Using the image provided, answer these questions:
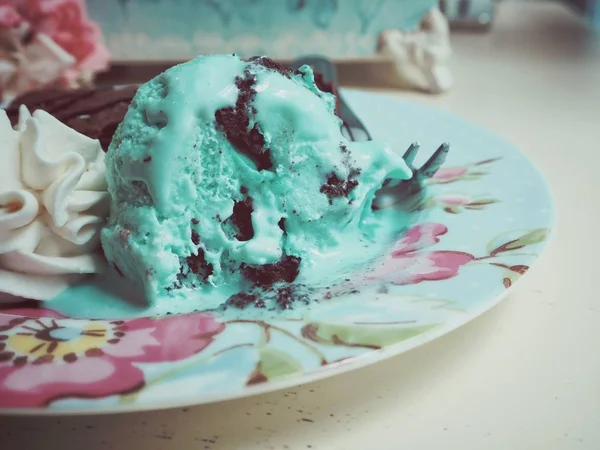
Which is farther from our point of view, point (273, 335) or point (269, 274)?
point (269, 274)

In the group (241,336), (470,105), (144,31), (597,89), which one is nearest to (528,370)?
(241,336)

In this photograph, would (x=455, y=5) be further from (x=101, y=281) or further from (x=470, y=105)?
(x=101, y=281)

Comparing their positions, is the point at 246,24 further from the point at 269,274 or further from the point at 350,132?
the point at 269,274

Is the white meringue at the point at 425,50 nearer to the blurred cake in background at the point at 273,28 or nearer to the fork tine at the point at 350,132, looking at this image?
the blurred cake in background at the point at 273,28

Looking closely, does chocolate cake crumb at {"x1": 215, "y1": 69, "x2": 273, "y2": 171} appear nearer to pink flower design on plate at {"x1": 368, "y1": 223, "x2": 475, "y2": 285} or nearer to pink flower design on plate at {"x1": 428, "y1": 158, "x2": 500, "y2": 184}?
pink flower design on plate at {"x1": 368, "y1": 223, "x2": 475, "y2": 285}

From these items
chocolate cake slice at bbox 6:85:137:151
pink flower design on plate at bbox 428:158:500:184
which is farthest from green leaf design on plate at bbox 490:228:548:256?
chocolate cake slice at bbox 6:85:137:151

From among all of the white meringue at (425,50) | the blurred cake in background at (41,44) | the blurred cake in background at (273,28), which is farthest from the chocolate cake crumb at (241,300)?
the white meringue at (425,50)

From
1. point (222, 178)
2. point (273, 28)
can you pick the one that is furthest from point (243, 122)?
point (273, 28)

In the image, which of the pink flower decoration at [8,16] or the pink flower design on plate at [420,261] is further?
the pink flower decoration at [8,16]
